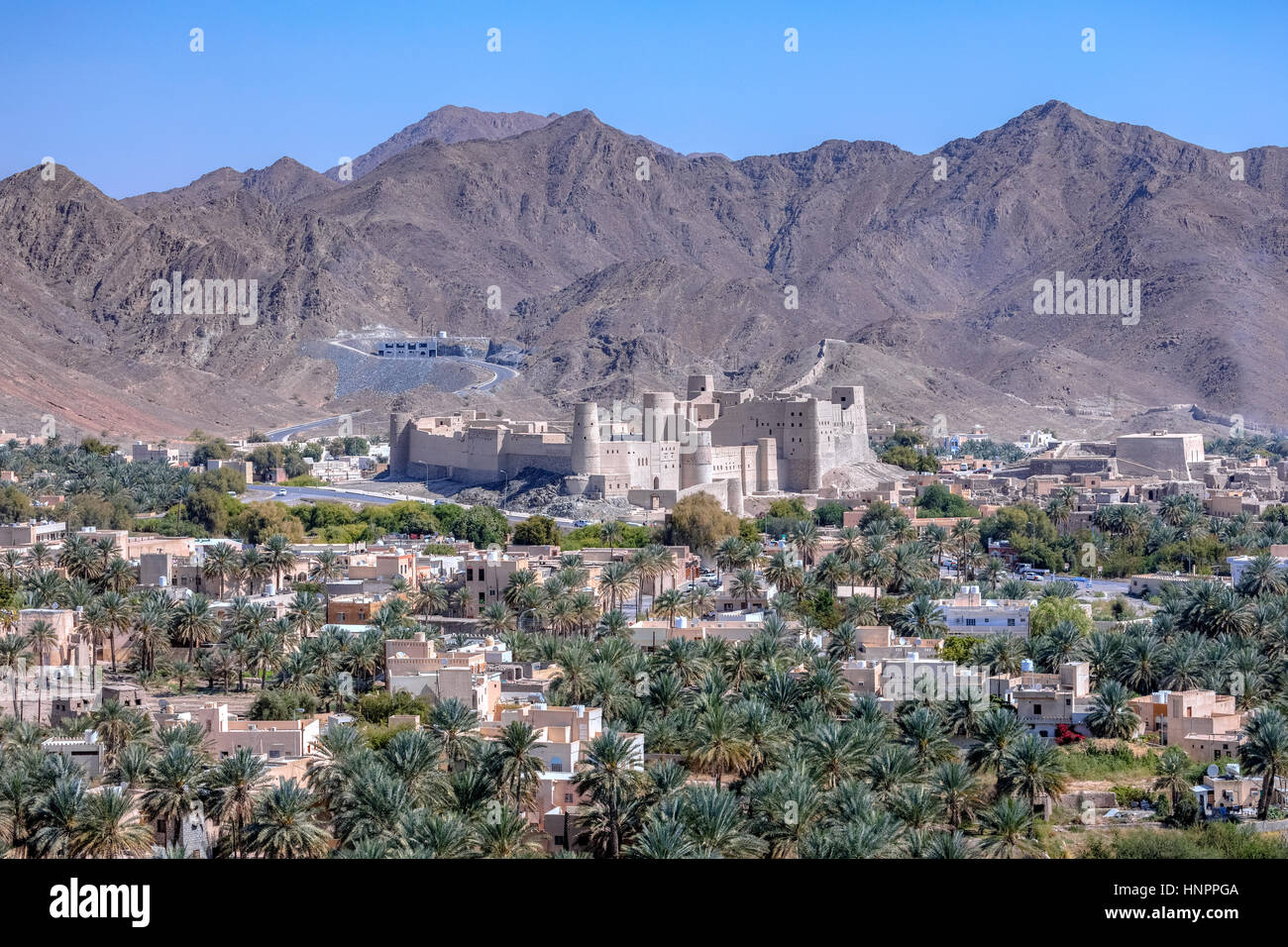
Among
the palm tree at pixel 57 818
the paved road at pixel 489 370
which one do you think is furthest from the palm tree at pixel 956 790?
the paved road at pixel 489 370

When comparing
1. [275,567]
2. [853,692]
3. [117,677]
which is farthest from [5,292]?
[853,692]

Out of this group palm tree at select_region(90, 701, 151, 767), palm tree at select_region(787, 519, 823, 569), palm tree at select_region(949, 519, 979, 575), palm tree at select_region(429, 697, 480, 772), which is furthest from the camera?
palm tree at select_region(949, 519, 979, 575)

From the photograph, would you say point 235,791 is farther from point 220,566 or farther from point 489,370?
point 489,370

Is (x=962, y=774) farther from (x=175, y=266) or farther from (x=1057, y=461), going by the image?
(x=175, y=266)

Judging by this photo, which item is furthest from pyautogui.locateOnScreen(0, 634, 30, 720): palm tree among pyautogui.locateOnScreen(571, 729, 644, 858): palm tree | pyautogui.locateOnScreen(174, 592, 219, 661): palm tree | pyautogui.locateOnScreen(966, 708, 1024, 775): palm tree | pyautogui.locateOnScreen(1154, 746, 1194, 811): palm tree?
pyautogui.locateOnScreen(1154, 746, 1194, 811): palm tree

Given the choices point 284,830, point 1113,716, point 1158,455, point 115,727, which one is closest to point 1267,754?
point 1113,716

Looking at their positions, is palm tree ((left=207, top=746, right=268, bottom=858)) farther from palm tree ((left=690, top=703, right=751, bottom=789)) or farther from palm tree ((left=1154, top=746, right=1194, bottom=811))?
palm tree ((left=1154, top=746, right=1194, bottom=811))
